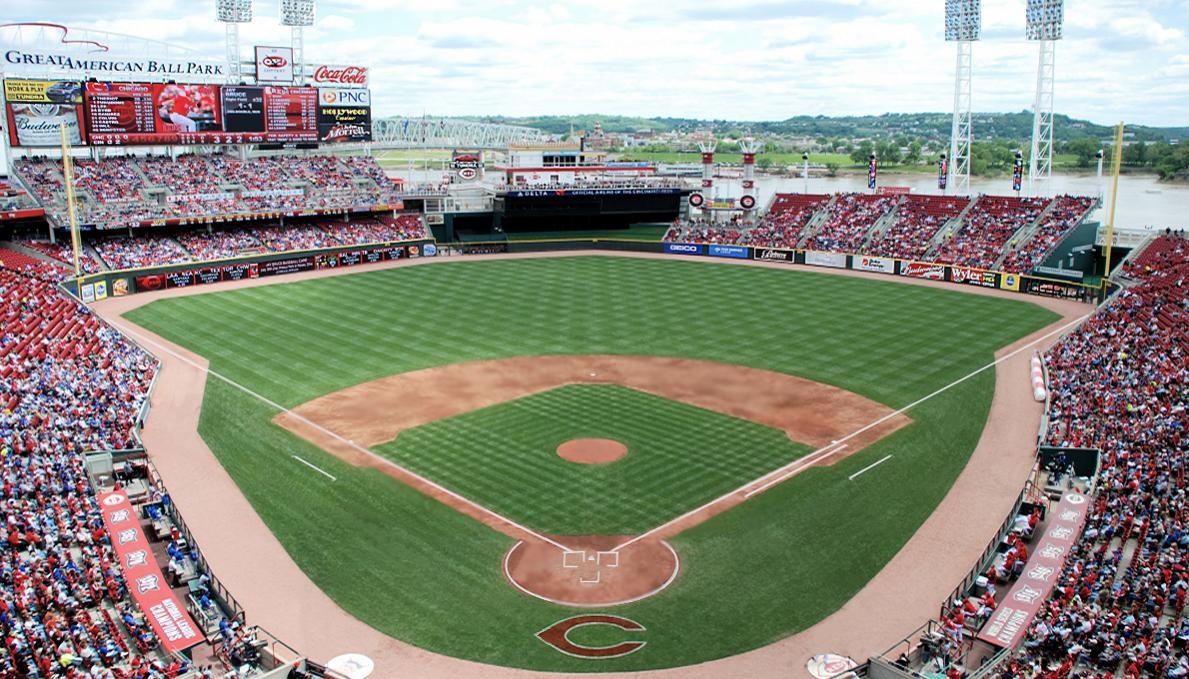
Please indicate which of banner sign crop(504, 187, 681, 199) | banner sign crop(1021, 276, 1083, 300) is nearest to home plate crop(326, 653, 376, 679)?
banner sign crop(1021, 276, 1083, 300)

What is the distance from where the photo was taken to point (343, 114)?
246 feet

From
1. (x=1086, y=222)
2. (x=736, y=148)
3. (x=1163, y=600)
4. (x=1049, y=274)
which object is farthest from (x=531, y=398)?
(x=736, y=148)

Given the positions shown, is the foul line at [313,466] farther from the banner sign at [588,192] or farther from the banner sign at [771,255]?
the banner sign at [588,192]

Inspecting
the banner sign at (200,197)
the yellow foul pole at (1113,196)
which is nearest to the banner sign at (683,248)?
the yellow foul pole at (1113,196)

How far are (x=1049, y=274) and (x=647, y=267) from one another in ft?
90.7

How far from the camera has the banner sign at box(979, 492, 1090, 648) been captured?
18.7 meters

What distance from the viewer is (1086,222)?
61.4m

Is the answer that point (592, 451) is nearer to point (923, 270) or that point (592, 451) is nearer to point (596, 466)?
point (596, 466)

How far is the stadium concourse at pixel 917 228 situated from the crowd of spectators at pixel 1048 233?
2.4 inches

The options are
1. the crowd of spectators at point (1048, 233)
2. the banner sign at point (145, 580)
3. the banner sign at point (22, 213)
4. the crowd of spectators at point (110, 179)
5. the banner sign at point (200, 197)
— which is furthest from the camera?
the banner sign at point (200, 197)

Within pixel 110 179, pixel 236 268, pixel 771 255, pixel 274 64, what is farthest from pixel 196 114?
pixel 771 255

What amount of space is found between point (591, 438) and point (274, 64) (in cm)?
5458

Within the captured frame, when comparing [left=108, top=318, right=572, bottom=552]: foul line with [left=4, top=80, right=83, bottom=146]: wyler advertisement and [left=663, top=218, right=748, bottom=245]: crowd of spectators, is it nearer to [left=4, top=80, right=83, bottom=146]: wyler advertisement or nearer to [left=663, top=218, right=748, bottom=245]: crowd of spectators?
[left=4, top=80, right=83, bottom=146]: wyler advertisement

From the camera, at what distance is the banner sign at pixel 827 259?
6856 centimetres
